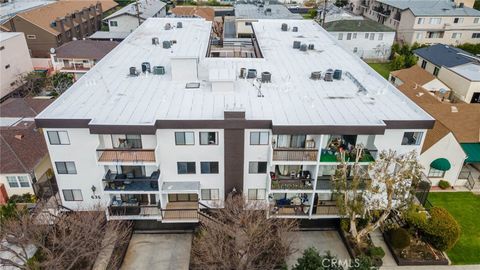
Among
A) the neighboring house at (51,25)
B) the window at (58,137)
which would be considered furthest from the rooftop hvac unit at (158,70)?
the neighboring house at (51,25)

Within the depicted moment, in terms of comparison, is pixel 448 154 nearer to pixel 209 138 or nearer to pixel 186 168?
pixel 209 138

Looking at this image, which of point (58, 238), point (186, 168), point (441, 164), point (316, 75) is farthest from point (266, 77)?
point (58, 238)

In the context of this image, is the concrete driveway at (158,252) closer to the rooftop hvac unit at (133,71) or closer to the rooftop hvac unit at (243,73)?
the rooftop hvac unit at (133,71)

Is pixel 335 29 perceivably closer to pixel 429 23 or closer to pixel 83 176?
pixel 429 23

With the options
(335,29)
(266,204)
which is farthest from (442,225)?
(335,29)

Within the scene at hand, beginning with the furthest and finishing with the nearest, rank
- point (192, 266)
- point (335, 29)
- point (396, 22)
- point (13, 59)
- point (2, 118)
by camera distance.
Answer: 1. point (396, 22)
2. point (335, 29)
3. point (13, 59)
4. point (2, 118)
5. point (192, 266)

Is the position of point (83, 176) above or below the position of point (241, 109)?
below
